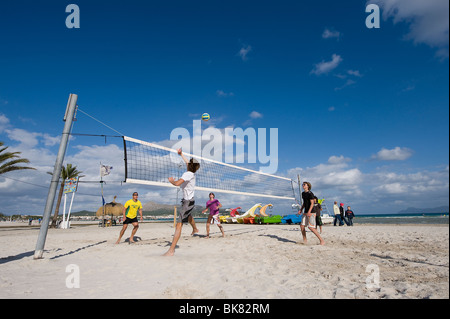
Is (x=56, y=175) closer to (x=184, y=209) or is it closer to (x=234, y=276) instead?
(x=184, y=209)

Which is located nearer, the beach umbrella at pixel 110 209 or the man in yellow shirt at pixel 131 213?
the man in yellow shirt at pixel 131 213

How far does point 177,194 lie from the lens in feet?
52.0

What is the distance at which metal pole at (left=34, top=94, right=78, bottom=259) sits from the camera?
4.65 m

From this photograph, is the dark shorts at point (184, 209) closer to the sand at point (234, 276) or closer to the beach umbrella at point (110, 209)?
the sand at point (234, 276)

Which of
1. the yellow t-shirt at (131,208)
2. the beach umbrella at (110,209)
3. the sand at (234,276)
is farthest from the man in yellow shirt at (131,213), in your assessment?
the beach umbrella at (110,209)

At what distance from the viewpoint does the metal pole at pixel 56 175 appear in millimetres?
4652

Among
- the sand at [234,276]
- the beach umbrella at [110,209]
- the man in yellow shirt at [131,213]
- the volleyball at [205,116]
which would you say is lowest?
the beach umbrella at [110,209]

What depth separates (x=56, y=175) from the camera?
4.88 meters

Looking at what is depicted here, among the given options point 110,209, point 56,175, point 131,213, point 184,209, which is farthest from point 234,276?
point 110,209

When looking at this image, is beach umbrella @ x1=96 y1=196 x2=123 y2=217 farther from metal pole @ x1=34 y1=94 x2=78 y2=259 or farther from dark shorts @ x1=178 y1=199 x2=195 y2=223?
dark shorts @ x1=178 y1=199 x2=195 y2=223
